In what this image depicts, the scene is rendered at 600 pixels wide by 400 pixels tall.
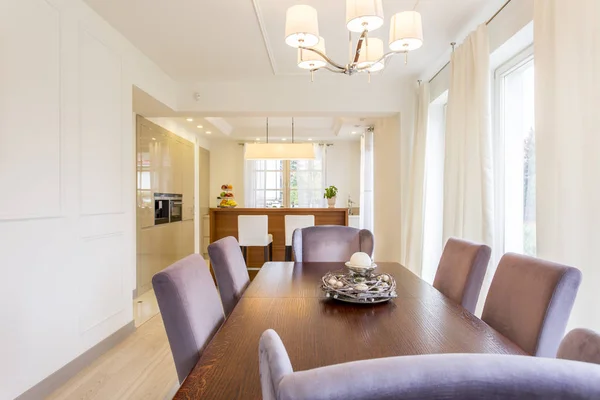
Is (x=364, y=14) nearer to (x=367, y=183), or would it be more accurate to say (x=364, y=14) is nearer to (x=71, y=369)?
(x=71, y=369)

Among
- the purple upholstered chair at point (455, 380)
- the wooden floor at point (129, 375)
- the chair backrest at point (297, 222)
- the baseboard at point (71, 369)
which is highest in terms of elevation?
the purple upholstered chair at point (455, 380)

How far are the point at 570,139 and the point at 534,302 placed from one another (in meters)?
0.90

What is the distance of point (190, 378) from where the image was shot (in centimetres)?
86

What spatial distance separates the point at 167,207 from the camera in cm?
527

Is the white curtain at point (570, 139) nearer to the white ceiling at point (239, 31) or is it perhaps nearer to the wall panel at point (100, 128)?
the white ceiling at point (239, 31)

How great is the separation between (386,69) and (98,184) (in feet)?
9.58

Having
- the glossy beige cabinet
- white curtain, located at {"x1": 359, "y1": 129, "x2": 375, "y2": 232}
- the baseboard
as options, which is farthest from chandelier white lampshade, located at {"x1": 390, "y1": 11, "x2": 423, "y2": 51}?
white curtain, located at {"x1": 359, "y1": 129, "x2": 375, "y2": 232}

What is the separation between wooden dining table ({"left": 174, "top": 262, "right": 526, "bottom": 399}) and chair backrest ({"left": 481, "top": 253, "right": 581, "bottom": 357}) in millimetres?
132

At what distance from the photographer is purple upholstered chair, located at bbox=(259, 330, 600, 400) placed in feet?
1.31

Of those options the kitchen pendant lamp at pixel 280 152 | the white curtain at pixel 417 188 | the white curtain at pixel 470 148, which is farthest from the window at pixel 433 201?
the kitchen pendant lamp at pixel 280 152

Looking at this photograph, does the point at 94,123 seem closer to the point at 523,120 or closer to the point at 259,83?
the point at 259,83

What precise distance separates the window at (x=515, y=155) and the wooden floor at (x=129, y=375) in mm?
2494

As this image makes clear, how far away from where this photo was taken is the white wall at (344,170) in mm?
8109

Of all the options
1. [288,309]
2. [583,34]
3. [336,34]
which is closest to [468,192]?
[583,34]
